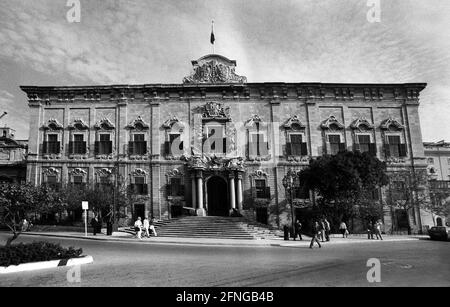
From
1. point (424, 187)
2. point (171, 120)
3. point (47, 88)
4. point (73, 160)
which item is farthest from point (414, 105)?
point (47, 88)

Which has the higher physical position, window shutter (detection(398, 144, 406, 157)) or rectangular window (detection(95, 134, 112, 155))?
rectangular window (detection(95, 134, 112, 155))

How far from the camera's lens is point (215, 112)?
112 feet

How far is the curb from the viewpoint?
10.4 meters

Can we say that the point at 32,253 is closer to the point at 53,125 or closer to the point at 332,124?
the point at 53,125

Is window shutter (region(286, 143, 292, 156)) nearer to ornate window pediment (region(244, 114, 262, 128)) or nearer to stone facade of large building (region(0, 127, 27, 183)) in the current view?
ornate window pediment (region(244, 114, 262, 128))

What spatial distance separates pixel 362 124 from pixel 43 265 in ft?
101

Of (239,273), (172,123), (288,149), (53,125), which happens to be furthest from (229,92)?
(239,273)

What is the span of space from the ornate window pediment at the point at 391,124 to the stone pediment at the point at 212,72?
46.9 ft

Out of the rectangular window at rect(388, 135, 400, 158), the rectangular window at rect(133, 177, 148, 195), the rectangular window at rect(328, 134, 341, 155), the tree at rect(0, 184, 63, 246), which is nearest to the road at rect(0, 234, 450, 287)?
the tree at rect(0, 184, 63, 246)

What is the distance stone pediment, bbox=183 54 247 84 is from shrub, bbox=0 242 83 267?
2491 centimetres


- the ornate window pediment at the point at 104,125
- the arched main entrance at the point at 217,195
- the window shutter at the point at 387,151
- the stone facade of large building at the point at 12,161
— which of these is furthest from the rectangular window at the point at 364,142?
the stone facade of large building at the point at 12,161

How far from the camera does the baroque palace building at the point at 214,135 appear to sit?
32.5 m
